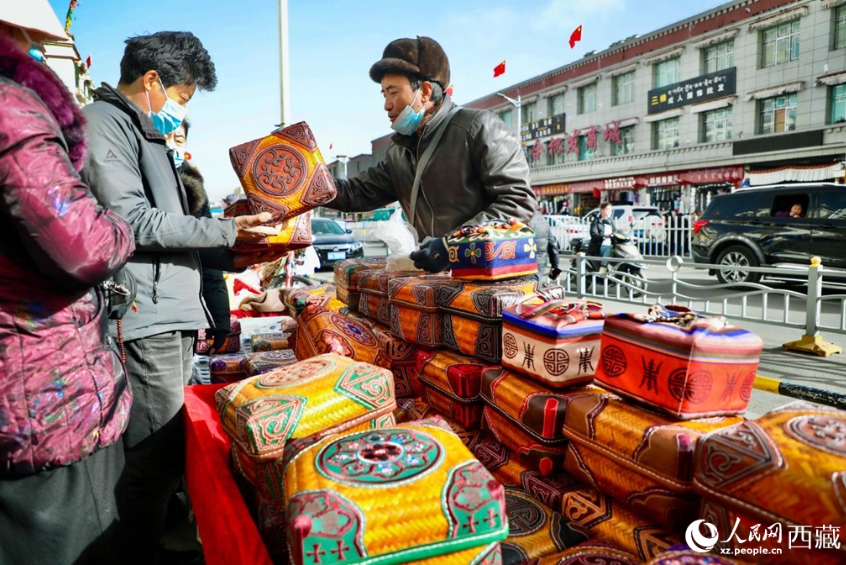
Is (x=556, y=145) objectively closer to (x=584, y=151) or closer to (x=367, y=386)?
(x=584, y=151)

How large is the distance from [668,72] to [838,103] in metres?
6.91

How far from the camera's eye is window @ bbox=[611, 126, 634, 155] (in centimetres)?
2455

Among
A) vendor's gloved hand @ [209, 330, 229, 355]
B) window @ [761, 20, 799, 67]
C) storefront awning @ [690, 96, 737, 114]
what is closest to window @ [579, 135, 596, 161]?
storefront awning @ [690, 96, 737, 114]

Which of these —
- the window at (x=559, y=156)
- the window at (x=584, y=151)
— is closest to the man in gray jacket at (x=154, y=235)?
the window at (x=584, y=151)

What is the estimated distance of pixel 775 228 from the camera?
1019 cm

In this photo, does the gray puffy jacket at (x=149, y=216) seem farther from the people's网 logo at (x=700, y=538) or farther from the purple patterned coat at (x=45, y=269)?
the people's网 logo at (x=700, y=538)

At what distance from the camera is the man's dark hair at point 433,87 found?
93.5 inches

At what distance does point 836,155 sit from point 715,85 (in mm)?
5256

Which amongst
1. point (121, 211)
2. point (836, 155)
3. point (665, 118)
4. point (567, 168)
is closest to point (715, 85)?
point (665, 118)

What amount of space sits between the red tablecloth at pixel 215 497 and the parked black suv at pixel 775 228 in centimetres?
885

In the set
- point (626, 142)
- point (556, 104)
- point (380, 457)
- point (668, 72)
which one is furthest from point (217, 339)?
point (556, 104)

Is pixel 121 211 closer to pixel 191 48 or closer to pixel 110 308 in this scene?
pixel 110 308

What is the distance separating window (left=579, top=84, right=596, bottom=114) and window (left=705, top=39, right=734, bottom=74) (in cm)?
562

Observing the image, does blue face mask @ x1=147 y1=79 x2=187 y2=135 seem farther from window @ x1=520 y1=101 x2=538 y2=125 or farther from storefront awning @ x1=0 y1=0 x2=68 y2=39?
window @ x1=520 y1=101 x2=538 y2=125
